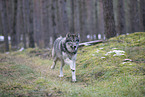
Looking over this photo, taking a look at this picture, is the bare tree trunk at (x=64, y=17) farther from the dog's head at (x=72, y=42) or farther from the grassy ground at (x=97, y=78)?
the dog's head at (x=72, y=42)

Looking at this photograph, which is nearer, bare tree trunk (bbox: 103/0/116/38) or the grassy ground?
the grassy ground

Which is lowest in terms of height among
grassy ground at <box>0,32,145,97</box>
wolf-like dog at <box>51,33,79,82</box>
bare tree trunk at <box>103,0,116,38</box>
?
grassy ground at <box>0,32,145,97</box>

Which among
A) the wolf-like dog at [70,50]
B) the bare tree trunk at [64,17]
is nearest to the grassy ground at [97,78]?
the wolf-like dog at [70,50]

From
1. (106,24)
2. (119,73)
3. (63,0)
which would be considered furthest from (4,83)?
(63,0)

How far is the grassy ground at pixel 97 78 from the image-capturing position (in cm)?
579

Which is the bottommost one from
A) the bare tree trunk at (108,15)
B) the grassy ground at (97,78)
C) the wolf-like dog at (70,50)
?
the grassy ground at (97,78)

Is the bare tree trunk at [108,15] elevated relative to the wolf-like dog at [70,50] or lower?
elevated

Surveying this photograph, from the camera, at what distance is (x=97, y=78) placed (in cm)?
809

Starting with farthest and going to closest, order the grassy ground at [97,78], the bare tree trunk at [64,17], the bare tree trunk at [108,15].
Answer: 1. the bare tree trunk at [64,17]
2. the bare tree trunk at [108,15]
3. the grassy ground at [97,78]

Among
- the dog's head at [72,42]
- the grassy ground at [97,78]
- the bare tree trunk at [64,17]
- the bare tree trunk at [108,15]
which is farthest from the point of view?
the bare tree trunk at [64,17]

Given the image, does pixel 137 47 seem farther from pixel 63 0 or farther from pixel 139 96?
pixel 63 0

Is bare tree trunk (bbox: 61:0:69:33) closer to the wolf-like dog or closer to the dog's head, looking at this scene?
the wolf-like dog

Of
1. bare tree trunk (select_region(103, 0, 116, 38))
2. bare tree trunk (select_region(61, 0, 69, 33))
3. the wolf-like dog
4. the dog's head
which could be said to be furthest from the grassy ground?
bare tree trunk (select_region(61, 0, 69, 33))

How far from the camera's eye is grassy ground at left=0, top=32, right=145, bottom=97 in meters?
5.79
